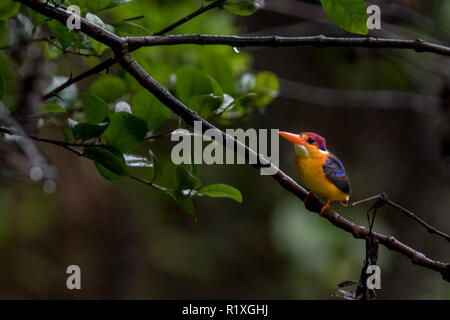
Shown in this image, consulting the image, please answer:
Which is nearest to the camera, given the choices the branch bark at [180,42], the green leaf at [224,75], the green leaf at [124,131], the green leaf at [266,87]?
the branch bark at [180,42]

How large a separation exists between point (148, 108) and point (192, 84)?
10cm

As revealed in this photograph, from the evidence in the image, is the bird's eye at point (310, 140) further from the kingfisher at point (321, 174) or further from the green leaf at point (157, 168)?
the green leaf at point (157, 168)

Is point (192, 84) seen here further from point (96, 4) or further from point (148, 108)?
point (96, 4)

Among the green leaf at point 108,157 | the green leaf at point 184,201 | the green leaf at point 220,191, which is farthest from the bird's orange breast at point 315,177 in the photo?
the green leaf at point 108,157

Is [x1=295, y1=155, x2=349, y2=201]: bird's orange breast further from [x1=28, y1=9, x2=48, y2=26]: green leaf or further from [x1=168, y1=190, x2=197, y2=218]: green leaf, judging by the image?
[x1=28, y1=9, x2=48, y2=26]: green leaf

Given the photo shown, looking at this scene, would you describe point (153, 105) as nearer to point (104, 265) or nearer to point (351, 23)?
point (351, 23)

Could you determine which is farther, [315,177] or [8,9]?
[315,177]

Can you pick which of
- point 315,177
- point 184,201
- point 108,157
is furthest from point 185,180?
point 315,177

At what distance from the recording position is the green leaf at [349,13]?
783mm

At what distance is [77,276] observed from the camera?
3.09 feet

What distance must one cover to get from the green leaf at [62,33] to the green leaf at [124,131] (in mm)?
176

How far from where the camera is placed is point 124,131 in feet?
2.83

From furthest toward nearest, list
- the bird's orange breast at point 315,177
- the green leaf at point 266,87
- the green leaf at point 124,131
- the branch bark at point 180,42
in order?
1. the green leaf at point 266,87
2. the bird's orange breast at point 315,177
3. the green leaf at point 124,131
4. the branch bark at point 180,42

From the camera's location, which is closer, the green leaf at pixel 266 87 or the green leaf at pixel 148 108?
the green leaf at pixel 148 108
